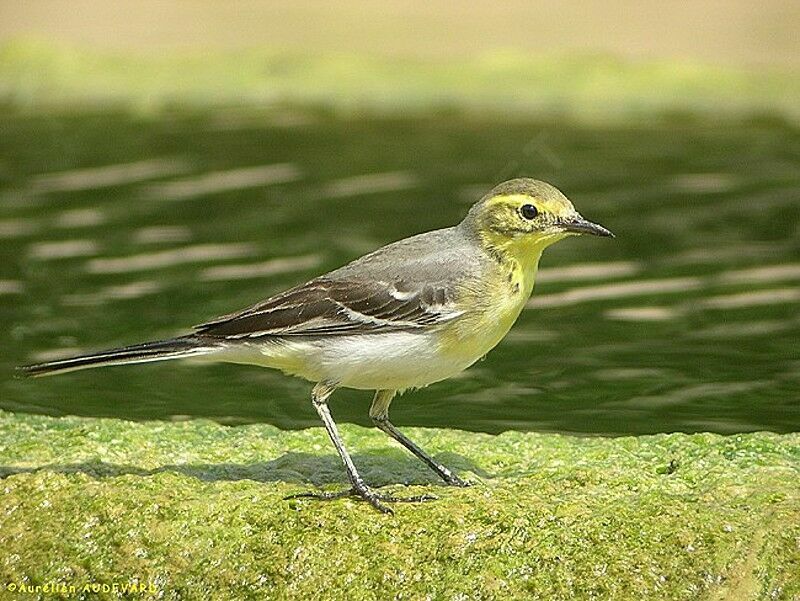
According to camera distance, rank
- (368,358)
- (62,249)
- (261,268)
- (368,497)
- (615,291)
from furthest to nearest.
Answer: (62,249)
(261,268)
(615,291)
(368,358)
(368,497)

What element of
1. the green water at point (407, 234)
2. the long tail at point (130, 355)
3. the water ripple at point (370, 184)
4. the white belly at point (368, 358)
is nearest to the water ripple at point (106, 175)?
the green water at point (407, 234)

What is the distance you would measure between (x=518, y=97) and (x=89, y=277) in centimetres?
618

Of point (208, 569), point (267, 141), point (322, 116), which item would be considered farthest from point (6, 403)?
point (322, 116)

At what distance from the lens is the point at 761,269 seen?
10.2m

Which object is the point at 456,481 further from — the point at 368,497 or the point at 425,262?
the point at 425,262

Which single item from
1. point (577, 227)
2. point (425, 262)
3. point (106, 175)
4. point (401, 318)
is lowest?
point (106, 175)

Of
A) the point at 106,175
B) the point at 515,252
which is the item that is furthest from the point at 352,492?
the point at 106,175

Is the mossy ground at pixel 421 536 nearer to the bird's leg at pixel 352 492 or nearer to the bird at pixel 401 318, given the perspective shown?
the bird's leg at pixel 352 492

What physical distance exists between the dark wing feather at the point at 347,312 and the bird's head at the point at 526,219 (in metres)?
0.36

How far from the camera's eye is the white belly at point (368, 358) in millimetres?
6238

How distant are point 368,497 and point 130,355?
3.77ft

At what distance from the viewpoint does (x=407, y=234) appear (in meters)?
11.1

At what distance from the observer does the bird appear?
20.6 ft

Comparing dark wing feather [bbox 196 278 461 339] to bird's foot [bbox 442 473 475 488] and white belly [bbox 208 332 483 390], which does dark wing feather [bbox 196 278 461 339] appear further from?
bird's foot [bbox 442 473 475 488]
